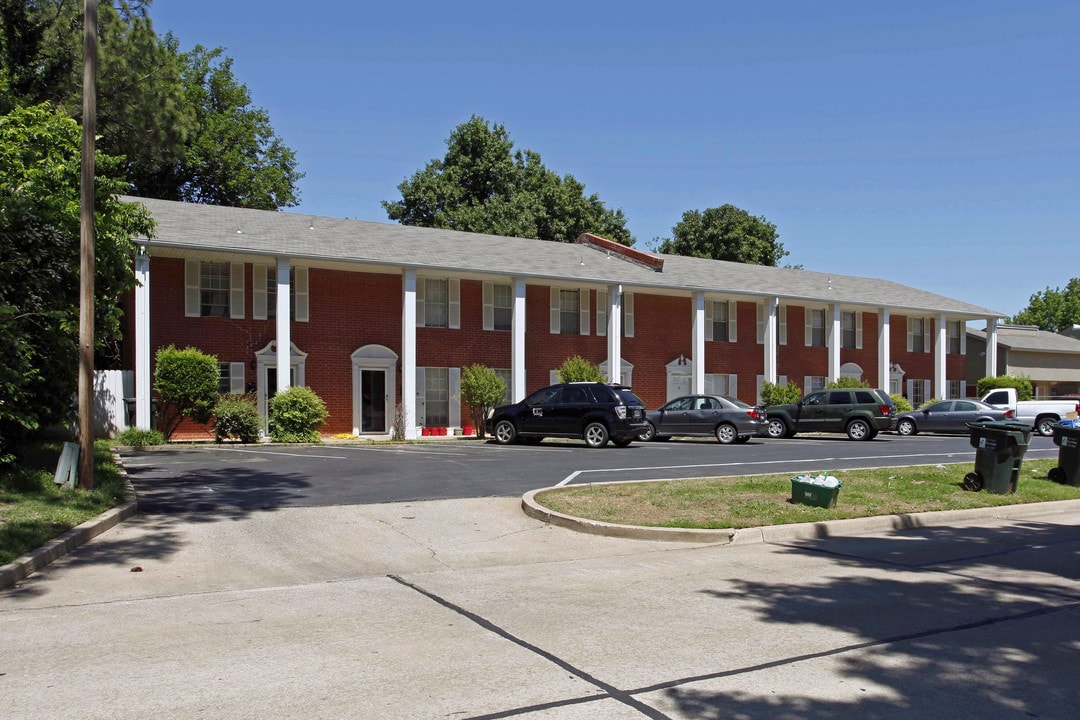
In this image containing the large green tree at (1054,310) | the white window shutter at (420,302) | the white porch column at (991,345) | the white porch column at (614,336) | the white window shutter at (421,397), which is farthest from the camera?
the large green tree at (1054,310)

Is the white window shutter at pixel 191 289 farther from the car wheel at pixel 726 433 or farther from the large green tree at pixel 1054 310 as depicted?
the large green tree at pixel 1054 310

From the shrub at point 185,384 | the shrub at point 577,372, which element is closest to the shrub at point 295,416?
the shrub at point 185,384

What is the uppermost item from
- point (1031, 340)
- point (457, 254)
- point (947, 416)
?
point (457, 254)

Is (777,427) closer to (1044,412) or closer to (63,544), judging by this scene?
(1044,412)

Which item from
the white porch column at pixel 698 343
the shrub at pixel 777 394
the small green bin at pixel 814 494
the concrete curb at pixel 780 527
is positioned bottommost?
the concrete curb at pixel 780 527

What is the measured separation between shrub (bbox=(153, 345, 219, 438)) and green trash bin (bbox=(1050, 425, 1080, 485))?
20.5 m

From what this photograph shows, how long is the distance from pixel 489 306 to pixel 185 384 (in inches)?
431

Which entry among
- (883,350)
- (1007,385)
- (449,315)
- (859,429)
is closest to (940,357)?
(883,350)

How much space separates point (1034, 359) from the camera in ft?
161

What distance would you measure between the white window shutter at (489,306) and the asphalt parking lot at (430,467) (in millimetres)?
7146

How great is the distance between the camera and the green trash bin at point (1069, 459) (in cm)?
1537

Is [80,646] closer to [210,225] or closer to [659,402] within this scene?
[210,225]

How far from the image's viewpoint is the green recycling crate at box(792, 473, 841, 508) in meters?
12.1

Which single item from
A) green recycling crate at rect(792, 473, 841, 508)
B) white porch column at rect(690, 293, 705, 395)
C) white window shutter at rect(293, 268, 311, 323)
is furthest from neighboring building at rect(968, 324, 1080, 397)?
green recycling crate at rect(792, 473, 841, 508)
